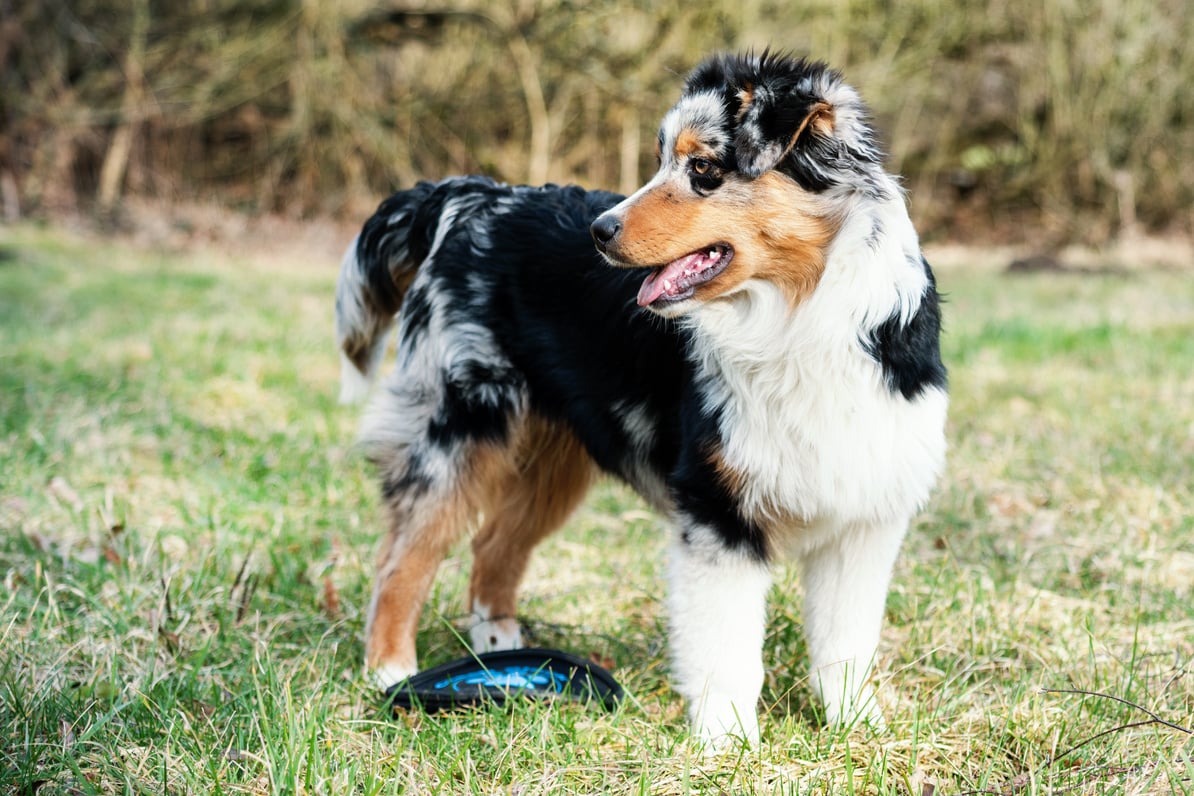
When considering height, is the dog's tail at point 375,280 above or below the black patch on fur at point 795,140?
below

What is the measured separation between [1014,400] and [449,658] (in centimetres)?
438

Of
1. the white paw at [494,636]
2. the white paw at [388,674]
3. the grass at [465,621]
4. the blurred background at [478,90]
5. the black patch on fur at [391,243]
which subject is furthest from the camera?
the blurred background at [478,90]

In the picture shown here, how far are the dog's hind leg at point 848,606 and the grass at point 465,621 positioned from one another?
11 centimetres

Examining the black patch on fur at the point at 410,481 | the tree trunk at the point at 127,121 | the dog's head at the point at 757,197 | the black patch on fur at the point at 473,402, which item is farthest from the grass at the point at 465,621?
the tree trunk at the point at 127,121

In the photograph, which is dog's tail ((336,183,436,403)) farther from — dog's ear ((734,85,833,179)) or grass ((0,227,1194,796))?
dog's ear ((734,85,833,179))

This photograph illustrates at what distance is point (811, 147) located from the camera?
280 cm

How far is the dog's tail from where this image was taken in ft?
13.0

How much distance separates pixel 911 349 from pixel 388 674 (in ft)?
5.87

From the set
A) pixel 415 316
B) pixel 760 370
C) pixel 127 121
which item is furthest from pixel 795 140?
pixel 127 121

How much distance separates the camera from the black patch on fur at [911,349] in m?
2.80

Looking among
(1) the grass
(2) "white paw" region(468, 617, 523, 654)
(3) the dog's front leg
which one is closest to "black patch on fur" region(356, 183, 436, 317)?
(1) the grass

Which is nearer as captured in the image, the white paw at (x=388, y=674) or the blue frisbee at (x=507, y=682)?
the blue frisbee at (x=507, y=682)

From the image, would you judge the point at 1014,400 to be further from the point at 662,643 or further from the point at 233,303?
the point at 233,303

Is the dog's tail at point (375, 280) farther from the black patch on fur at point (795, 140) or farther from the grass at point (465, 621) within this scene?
the black patch on fur at point (795, 140)
